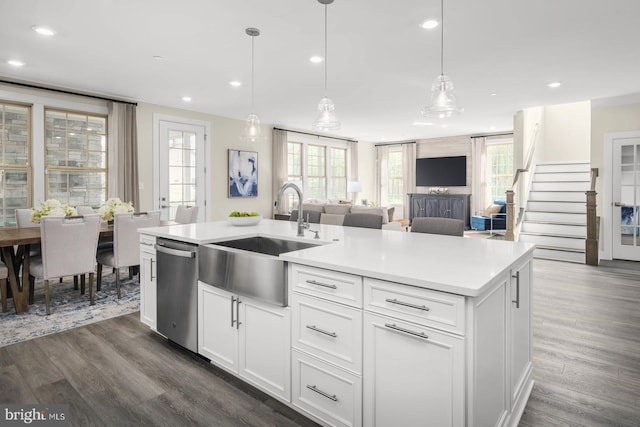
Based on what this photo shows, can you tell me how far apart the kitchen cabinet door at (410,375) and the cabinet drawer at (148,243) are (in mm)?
1968

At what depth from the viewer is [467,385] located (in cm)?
132

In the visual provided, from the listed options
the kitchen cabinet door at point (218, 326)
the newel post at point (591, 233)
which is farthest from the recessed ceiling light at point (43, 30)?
the newel post at point (591, 233)

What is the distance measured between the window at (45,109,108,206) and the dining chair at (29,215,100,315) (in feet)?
6.73

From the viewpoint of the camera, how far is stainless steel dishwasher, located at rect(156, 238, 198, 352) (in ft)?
8.14

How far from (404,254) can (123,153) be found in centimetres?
531

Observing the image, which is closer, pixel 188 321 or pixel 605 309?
pixel 188 321

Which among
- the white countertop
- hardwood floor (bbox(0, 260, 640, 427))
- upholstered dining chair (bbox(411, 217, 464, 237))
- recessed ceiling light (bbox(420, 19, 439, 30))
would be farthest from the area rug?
recessed ceiling light (bbox(420, 19, 439, 30))

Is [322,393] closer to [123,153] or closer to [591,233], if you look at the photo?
[123,153]

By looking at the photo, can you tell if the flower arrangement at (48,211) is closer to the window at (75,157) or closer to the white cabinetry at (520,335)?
the window at (75,157)

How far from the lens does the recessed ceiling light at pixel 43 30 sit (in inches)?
129

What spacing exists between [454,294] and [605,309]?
10.6 feet

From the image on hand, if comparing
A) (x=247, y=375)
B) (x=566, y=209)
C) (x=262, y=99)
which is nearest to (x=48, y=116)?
(x=262, y=99)

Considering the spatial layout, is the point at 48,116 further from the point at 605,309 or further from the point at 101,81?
the point at 605,309

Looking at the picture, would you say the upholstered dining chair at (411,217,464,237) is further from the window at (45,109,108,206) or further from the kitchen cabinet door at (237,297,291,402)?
the window at (45,109,108,206)
